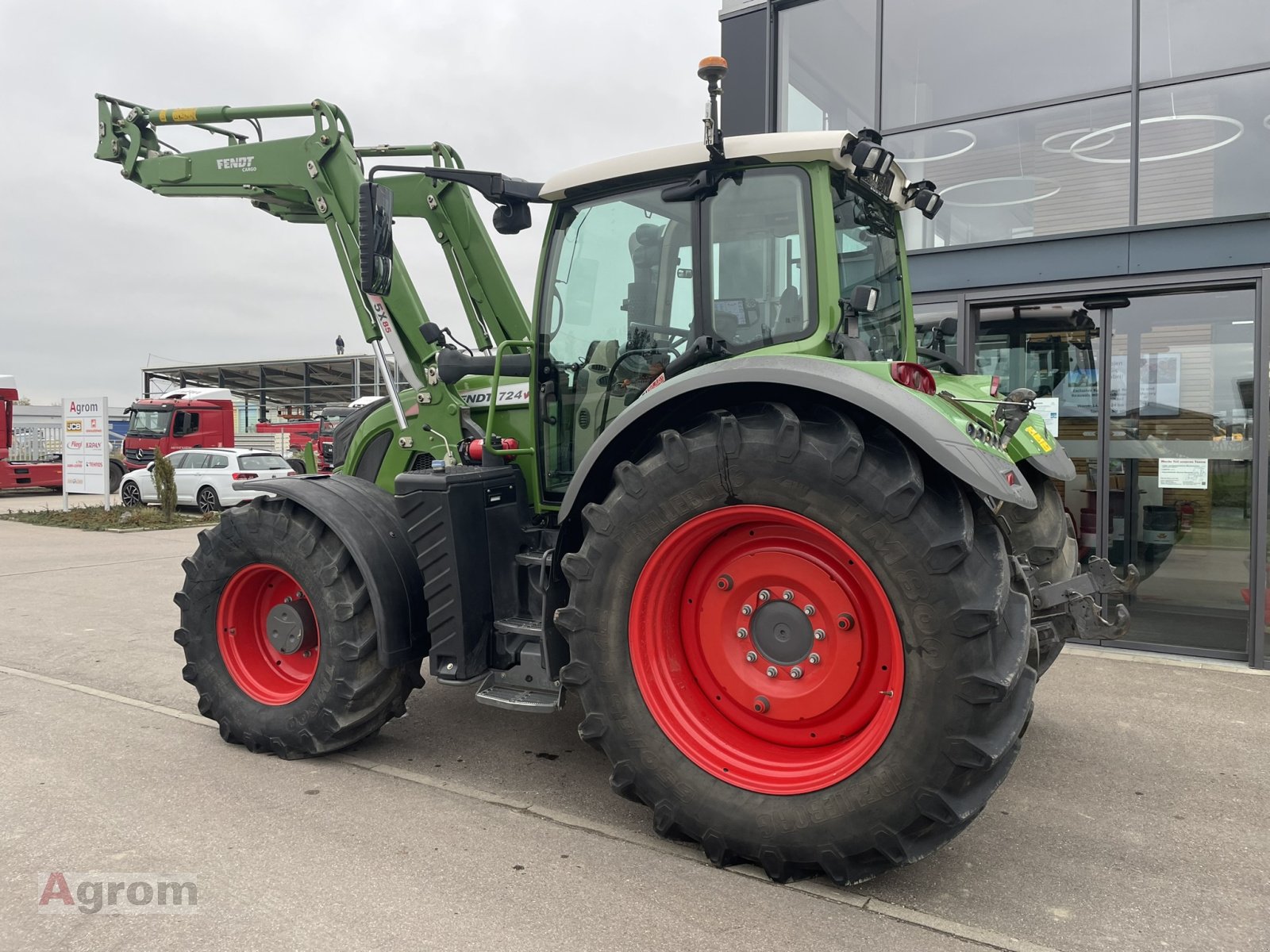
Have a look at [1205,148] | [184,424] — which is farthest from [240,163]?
[184,424]

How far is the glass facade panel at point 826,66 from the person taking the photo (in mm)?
7555

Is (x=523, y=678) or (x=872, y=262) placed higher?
(x=872, y=262)

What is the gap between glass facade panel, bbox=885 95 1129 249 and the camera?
6.55m

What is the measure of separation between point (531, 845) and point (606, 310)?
220cm

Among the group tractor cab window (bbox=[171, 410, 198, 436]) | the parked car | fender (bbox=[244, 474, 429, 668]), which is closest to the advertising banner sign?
the parked car

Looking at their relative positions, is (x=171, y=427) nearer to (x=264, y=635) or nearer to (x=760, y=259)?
(x=264, y=635)

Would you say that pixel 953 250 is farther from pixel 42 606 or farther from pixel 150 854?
pixel 42 606

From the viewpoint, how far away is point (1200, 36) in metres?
6.26

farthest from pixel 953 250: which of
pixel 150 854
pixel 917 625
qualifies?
pixel 150 854

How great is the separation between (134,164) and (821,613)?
17.1 feet

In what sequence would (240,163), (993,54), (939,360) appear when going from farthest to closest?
1. (993,54)
2. (240,163)
3. (939,360)

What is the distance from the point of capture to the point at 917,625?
2.64 metres

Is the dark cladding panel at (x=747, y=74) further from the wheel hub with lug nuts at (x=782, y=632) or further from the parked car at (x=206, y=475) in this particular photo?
the parked car at (x=206, y=475)

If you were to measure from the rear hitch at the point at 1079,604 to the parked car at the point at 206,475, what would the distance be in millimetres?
16930
